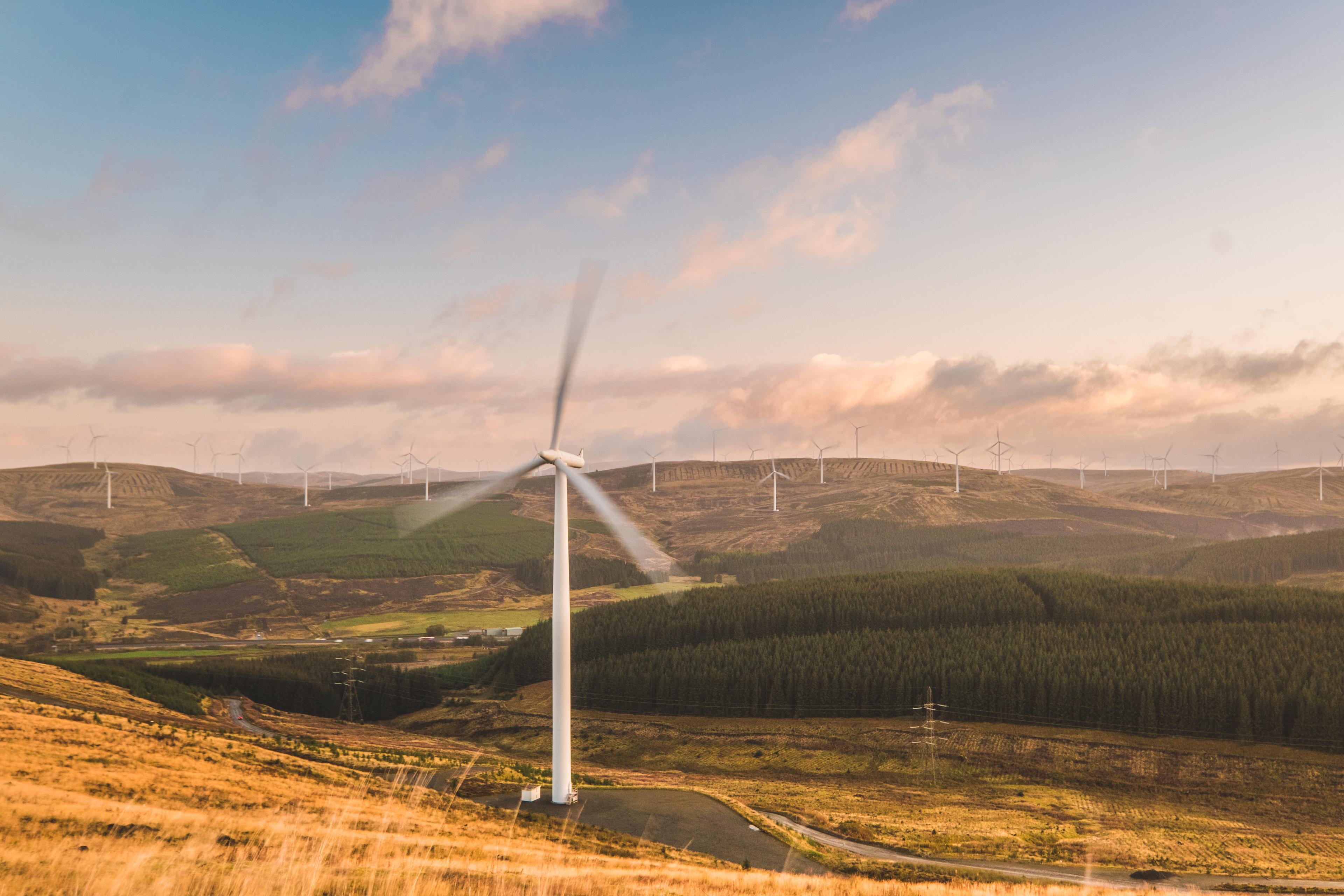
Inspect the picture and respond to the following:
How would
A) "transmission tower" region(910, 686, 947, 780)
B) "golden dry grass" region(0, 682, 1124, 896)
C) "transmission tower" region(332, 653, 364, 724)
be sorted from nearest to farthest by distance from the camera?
"golden dry grass" region(0, 682, 1124, 896), "transmission tower" region(910, 686, 947, 780), "transmission tower" region(332, 653, 364, 724)

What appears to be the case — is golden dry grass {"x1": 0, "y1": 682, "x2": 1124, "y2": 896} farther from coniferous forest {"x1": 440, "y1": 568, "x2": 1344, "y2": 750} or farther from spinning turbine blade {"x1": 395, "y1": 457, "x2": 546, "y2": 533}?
coniferous forest {"x1": 440, "y1": 568, "x2": 1344, "y2": 750}

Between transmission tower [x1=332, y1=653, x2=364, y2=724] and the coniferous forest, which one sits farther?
transmission tower [x1=332, y1=653, x2=364, y2=724]

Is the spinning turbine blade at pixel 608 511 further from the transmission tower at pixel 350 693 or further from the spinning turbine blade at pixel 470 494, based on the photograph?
the transmission tower at pixel 350 693

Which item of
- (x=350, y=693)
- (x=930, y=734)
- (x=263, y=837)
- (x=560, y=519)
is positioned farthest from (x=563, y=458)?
(x=350, y=693)

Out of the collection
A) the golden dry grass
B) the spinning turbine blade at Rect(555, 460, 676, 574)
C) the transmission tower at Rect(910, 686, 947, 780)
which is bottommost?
the transmission tower at Rect(910, 686, 947, 780)

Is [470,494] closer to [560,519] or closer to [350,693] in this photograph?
[560,519]

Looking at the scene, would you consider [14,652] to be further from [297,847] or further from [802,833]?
[297,847]

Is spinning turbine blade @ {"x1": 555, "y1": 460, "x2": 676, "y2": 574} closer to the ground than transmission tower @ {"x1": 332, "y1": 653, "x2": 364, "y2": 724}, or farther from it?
farther from it

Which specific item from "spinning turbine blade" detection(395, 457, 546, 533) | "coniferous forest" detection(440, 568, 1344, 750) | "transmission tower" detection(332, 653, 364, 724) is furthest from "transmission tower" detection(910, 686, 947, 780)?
"transmission tower" detection(332, 653, 364, 724)
